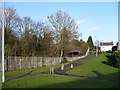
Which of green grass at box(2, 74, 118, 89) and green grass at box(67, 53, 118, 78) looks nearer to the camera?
green grass at box(2, 74, 118, 89)

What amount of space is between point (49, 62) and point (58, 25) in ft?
44.0

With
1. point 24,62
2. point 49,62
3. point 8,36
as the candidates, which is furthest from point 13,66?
point 49,62

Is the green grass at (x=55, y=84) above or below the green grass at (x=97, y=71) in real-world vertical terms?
above

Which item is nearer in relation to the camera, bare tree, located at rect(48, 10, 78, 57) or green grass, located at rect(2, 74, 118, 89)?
green grass, located at rect(2, 74, 118, 89)

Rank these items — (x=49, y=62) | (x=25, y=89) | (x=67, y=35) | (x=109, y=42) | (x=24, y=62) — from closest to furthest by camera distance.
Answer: (x=25, y=89) → (x=24, y=62) → (x=49, y=62) → (x=67, y=35) → (x=109, y=42)

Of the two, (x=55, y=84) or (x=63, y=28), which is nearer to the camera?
(x=55, y=84)

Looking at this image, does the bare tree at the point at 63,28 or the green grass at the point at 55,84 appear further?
the bare tree at the point at 63,28

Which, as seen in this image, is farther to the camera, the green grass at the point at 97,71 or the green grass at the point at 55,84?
the green grass at the point at 97,71

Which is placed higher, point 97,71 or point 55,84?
point 55,84

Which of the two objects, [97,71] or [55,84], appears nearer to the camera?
[55,84]

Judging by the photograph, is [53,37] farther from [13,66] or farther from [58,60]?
[13,66]

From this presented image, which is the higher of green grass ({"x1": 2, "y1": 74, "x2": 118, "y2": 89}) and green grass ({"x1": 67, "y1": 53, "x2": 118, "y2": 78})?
green grass ({"x1": 2, "y1": 74, "x2": 118, "y2": 89})

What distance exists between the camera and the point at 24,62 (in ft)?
138

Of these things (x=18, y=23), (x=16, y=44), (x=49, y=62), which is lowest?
(x=49, y=62)
